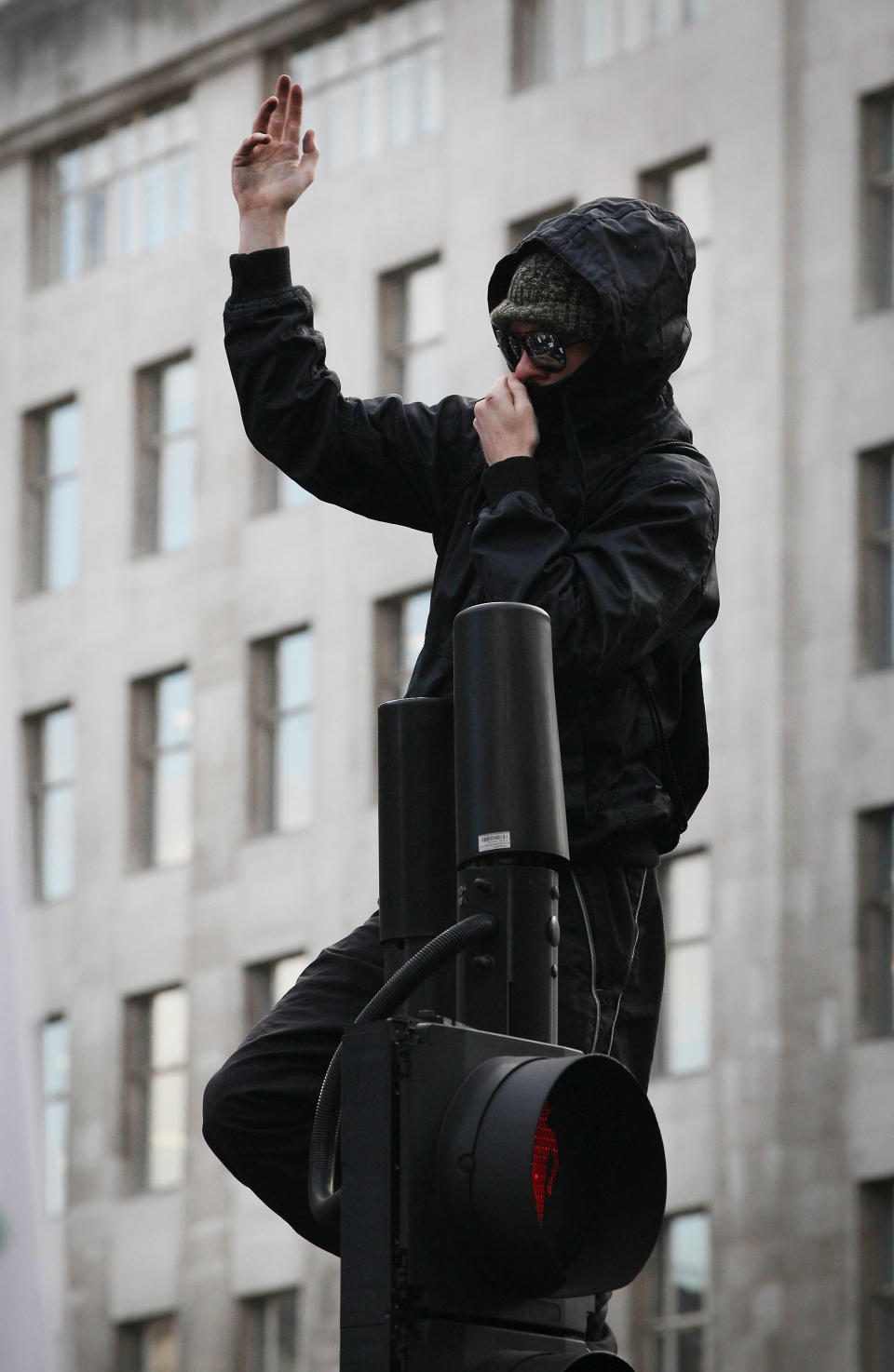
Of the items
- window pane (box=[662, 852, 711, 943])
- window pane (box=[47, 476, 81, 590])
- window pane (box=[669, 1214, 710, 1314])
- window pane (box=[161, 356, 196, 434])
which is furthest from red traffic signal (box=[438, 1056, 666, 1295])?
window pane (box=[47, 476, 81, 590])

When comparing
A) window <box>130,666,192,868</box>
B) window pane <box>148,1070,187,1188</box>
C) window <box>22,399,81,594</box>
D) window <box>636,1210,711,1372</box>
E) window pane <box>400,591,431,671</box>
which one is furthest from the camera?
window <box>22,399,81,594</box>

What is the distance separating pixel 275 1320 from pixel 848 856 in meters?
9.13

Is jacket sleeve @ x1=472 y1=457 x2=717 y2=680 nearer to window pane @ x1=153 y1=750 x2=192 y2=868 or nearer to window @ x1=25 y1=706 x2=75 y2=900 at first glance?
window pane @ x1=153 y1=750 x2=192 y2=868

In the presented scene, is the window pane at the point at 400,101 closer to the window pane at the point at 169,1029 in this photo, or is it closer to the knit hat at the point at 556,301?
the window pane at the point at 169,1029

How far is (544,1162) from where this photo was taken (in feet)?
14.4

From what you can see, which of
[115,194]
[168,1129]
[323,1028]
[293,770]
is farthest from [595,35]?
[323,1028]

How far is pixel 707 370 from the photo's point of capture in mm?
32000

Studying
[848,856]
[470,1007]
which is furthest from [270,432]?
[848,856]

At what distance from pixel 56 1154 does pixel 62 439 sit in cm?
909

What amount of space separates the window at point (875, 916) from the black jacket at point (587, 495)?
2482 cm

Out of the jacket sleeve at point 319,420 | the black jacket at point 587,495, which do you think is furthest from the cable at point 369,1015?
the jacket sleeve at point 319,420

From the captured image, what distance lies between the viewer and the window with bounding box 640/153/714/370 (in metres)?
32.3

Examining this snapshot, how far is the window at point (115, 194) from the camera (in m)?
39.8

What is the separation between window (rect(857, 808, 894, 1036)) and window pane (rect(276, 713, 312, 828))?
794 cm
